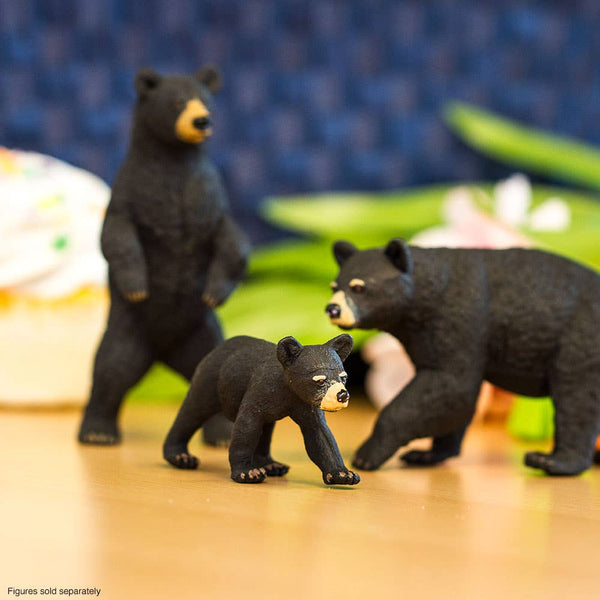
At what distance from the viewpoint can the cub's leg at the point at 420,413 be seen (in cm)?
121

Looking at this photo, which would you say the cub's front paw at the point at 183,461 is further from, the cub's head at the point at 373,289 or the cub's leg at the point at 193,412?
the cub's head at the point at 373,289

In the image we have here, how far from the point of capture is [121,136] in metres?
2.09

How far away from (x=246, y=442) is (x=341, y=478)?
110 mm

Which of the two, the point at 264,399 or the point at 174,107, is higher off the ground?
the point at 174,107

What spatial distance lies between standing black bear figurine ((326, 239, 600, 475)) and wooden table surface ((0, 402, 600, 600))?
0.06m

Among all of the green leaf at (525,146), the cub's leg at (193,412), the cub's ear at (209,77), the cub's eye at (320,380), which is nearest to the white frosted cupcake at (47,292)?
the cub's ear at (209,77)

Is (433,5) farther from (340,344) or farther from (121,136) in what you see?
(340,344)

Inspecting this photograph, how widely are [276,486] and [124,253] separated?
1.30 feet

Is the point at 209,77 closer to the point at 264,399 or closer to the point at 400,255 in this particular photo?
the point at 400,255

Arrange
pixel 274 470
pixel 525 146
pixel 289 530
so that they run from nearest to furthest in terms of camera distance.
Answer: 1. pixel 289 530
2. pixel 274 470
3. pixel 525 146

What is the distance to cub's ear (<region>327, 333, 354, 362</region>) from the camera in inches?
41.5

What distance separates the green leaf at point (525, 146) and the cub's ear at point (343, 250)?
96cm

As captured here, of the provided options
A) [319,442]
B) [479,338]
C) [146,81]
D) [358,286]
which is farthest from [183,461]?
[146,81]

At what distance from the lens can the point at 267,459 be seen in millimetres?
1148
